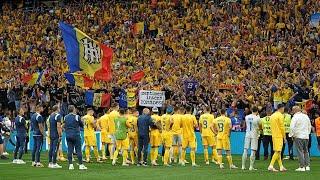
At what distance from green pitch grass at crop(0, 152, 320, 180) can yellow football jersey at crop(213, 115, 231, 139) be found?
3.78ft

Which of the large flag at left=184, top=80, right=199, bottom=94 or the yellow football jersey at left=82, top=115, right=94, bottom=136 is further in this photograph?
the large flag at left=184, top=80, right=199, bottom=94

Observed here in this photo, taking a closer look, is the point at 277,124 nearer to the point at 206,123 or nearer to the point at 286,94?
the point at 206,123

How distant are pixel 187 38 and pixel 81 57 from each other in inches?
566

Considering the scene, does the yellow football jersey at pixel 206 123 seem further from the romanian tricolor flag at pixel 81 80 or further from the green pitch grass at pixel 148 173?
the romanian tricolor flag at pixel 81 80

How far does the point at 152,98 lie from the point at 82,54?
4500 millimetres

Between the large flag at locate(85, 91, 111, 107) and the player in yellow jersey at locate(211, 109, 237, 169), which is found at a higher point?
the large flag at locate(85, 91, 111, 107)

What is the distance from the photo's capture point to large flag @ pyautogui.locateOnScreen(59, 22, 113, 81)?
34.3m

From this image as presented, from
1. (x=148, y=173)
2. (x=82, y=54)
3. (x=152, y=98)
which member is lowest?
(x=148, y=173)

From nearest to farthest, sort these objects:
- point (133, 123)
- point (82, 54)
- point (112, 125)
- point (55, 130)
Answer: point (55, 130), point (133, 123), point (112, 125), point (82, 54)

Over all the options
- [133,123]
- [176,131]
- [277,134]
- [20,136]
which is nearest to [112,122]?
[133,123]

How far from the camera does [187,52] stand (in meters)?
46.5

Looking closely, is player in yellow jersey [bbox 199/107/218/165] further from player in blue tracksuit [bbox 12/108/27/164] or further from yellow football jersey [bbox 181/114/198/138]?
player in blue tracksuit [bbox 12/108/27/164]

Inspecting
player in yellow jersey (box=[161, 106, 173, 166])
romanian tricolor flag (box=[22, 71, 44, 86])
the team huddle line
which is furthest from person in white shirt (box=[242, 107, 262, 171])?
romanian tricolor flag (box=[22, 71, 44, 86])

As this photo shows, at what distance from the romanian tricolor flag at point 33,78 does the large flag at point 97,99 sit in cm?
612
